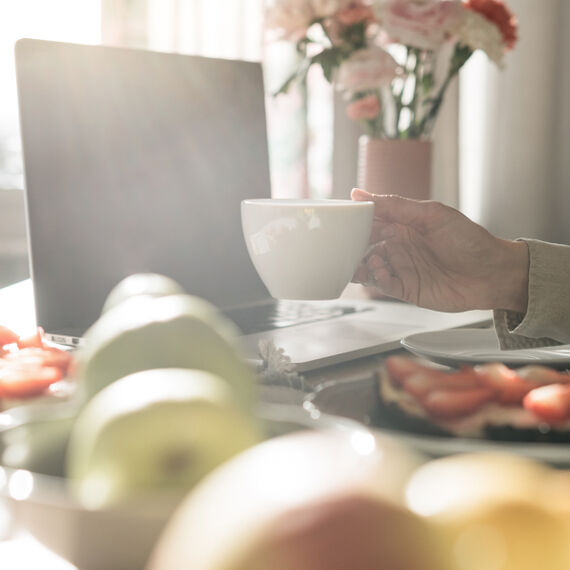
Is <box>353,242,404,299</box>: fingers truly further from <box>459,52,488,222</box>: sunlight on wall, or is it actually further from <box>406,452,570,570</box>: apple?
<box>459,52,488,222</box>: sunlight on wall

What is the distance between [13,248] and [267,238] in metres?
1.70

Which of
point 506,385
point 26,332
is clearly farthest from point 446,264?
point 506,385

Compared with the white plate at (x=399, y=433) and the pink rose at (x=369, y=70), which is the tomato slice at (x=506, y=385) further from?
the pink rose at (x=369, y=70)

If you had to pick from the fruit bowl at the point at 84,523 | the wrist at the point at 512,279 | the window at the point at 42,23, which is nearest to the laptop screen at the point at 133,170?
the wrist at the point at 512,279

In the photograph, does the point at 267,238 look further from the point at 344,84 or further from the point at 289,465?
the point at 344,84

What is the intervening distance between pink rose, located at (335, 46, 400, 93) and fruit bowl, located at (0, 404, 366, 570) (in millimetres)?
1440

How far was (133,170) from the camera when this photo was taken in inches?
41.3

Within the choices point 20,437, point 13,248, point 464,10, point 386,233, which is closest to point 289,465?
point 20,437

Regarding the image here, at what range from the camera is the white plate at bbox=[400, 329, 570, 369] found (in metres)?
0.62

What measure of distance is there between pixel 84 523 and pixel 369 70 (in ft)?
4.80

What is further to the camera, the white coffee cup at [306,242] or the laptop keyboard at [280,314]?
the laptop keyboard at [280,314]

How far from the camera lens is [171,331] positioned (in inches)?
14.1

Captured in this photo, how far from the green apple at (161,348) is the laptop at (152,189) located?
39 centimetres

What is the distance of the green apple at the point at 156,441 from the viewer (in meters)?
0.26
